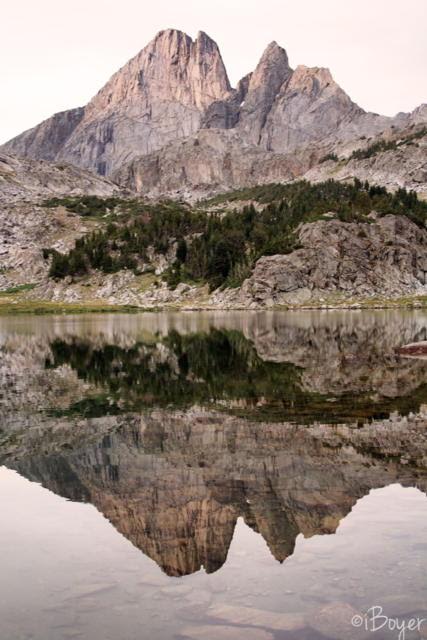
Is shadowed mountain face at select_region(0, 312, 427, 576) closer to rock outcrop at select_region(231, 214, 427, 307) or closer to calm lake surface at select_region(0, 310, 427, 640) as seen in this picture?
calm lake surface at select_region(0, 310, 427, 640)

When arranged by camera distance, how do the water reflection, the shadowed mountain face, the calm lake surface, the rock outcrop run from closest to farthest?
the calm lake surface, the shadowed mountain face, the water reflection, the rock outcrop

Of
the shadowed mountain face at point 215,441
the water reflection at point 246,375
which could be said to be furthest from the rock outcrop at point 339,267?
the shadowed mountain face at point 215,441

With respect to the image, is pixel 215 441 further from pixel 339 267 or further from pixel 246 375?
pixel 339 267

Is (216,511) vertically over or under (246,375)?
over

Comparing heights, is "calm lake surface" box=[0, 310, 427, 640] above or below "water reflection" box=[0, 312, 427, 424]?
above

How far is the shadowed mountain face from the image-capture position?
14.6 metres

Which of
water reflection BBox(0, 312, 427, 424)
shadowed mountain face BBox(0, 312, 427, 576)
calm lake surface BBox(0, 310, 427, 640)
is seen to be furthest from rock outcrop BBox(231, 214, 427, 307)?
calm lake surface BBox(0, 310, 427, 640)

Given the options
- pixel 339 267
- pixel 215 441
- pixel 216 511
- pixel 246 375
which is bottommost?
pixel 246 375

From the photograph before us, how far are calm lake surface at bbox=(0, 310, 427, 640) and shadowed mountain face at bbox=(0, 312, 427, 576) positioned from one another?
76mm

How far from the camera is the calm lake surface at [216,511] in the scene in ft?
33.8

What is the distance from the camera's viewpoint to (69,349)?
62062 millimetres

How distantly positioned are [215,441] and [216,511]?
7.41 metres

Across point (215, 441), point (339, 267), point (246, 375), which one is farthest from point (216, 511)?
point (339, 267)

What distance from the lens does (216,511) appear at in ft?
49.1
